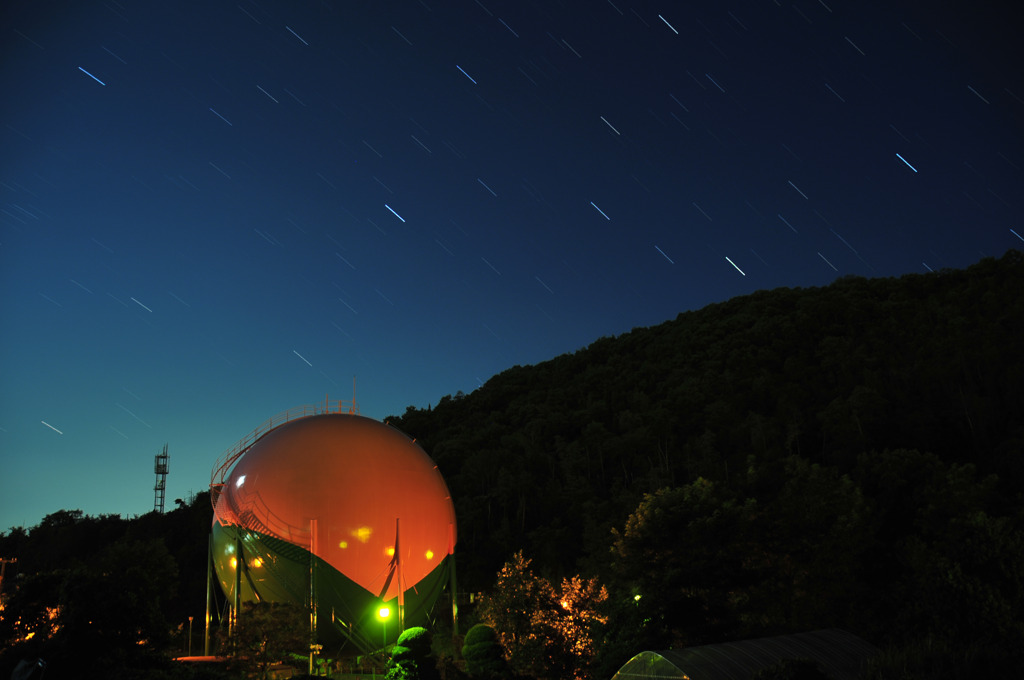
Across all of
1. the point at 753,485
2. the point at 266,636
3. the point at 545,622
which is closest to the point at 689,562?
the point at 545,622

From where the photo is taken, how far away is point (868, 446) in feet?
145

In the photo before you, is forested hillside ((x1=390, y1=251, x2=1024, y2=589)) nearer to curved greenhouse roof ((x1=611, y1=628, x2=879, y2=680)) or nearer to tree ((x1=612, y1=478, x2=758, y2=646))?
tree ((x1=612, y1=478, x2=758, y2=646))

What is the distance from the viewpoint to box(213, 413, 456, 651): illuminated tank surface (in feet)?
72.6

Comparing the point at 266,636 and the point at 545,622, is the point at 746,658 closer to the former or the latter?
the point at 545,622

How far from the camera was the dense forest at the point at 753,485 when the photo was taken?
21734mm

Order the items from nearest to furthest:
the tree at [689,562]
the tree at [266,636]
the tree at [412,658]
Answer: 1. the tree at [266,636]
2. the tree at [412,658]
3. the tree at [689,562]

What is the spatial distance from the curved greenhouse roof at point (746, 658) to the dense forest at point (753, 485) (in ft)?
5.13

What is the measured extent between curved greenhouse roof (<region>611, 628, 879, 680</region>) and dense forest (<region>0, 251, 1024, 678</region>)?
156cm

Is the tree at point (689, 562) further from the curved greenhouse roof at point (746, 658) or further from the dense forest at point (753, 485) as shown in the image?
the curved greenhouse roof at point (746, 658)

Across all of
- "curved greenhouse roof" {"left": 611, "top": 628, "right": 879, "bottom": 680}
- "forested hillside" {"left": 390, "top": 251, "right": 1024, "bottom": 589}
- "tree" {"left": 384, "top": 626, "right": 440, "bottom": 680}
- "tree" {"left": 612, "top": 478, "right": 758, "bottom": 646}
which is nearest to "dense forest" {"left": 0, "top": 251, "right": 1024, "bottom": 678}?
"tree" {"left": 612, "top": 478, "right": 758, "bottom": 646}

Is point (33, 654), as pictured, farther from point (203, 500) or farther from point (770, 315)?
point (770, 315)

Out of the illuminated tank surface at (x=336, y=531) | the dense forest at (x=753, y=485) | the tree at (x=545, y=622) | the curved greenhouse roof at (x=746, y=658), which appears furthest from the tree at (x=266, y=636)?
the curved greenhouse roof at (x=746, y=658)

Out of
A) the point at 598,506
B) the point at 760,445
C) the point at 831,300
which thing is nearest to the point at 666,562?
the point at 598,506

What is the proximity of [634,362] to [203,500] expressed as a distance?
46.3 m
